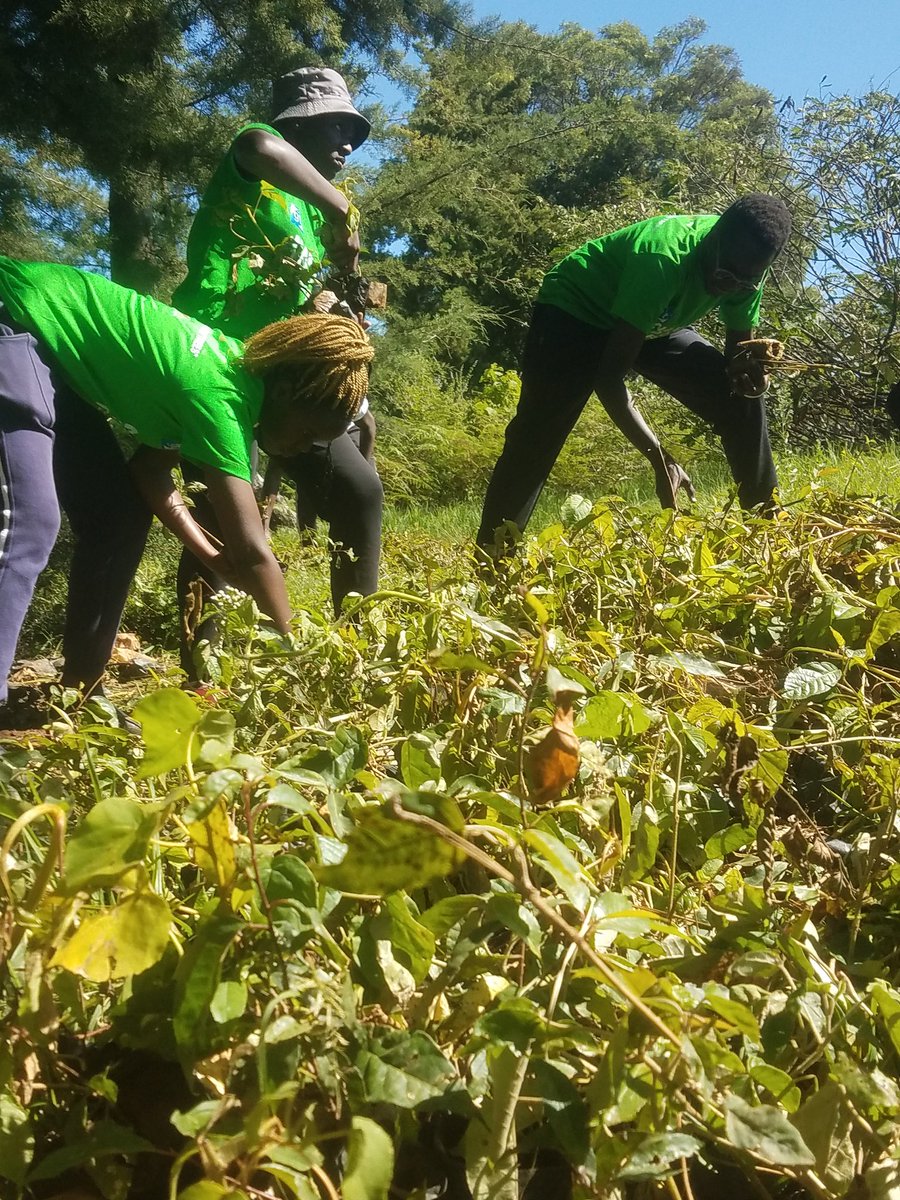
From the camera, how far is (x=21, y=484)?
2.19m

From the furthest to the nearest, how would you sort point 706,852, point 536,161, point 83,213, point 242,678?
1. point 536,161
2. point 83,213
3. point 242,678
4. point 706,852

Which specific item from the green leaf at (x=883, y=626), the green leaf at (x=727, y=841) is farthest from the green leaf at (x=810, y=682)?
the green leaf at (x=727, y=841)

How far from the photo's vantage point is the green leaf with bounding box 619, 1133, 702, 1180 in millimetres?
561

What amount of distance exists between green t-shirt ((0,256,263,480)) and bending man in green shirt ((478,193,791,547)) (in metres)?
1.20

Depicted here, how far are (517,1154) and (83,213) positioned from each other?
18.6ft

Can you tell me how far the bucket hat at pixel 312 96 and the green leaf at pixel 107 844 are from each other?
3.43 meters

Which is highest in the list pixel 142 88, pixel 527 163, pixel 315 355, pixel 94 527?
pixel 527 163

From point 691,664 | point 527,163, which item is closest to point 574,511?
point 691,664

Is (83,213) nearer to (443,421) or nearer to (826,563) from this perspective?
(826,563)

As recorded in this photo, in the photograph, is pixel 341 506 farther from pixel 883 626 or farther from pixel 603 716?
pixel 603 716

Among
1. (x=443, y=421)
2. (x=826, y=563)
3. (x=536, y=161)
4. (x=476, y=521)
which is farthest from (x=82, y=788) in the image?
(x=536, y=161)

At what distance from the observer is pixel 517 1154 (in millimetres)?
621

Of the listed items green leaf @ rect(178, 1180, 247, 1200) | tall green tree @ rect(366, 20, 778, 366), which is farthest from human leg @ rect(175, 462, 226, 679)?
tall green tree @ rect(366, 20, 778, 366)

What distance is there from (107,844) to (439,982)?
0.25 meters
